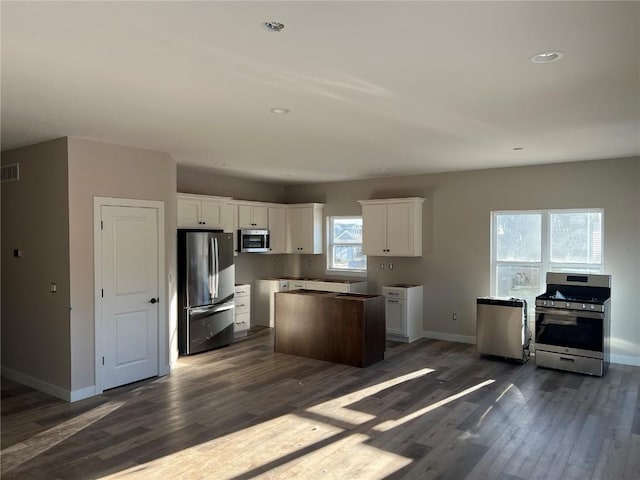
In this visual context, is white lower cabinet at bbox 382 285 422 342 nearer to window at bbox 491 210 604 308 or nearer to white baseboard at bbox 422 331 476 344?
white baseboard at bbox 422 331 476 344

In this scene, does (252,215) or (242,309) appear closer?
(242,309)

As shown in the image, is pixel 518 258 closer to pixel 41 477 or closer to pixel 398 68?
pixel 398 68

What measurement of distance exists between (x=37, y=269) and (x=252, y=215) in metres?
3.63

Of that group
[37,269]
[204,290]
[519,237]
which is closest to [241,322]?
[204,290]

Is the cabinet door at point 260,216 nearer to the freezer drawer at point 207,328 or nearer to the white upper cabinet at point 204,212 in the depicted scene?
the white upper cabinet at point 204,212

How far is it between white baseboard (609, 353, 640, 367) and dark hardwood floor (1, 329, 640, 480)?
163 mm

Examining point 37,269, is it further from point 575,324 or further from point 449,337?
point 575,324

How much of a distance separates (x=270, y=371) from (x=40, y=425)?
2.44 metres

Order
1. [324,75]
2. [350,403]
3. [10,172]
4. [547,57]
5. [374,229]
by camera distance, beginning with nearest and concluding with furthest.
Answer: [547,57], [324,75], [350,403], [10,172], [374,229]

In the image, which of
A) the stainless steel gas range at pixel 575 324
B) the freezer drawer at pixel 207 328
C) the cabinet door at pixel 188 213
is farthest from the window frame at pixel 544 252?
the cabinet door at pixel 188 213

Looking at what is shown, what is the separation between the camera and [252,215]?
8078mm

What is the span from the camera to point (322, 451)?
11.7 ft

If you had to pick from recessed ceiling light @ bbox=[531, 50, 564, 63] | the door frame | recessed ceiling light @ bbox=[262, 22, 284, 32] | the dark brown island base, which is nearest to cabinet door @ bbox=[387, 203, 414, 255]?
Answer: the dark brown island base

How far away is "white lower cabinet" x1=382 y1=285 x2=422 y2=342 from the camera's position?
282 inches
